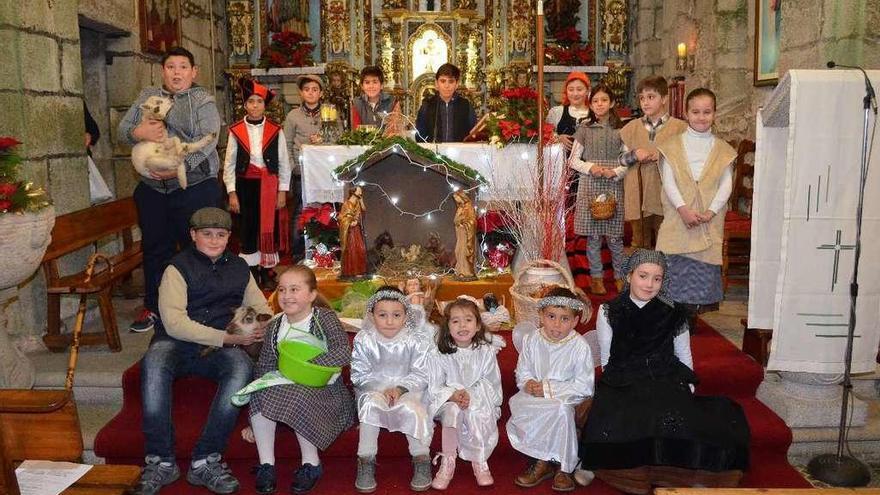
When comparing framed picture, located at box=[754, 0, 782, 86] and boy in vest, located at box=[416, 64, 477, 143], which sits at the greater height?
framed picture, located at box=[754, 0, 782, 86]

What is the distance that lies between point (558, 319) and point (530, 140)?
7.56 feet

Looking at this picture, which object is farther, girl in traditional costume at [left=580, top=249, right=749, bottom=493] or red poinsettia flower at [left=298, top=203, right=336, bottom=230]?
red poinsettia flower at [left=298, top=203, right=336, bottom=230]

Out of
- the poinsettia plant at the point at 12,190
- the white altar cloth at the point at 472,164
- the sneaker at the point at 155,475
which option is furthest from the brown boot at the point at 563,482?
the poinsettia plant at the point at 12,190

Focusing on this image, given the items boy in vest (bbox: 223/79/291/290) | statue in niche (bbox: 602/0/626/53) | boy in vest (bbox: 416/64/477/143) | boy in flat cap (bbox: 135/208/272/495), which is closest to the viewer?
boy in flat cap (bbox: 135/208/272/495)

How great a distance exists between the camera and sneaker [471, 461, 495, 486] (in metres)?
3.80

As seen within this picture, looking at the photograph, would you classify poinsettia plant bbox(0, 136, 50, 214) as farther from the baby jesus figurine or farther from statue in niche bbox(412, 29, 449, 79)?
statue in niche bbox(412, 29, 449, 79)

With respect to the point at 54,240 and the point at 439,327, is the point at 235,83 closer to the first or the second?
the point at 54,240

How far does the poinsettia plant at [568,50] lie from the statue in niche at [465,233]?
254 inches

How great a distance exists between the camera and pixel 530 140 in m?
5.94

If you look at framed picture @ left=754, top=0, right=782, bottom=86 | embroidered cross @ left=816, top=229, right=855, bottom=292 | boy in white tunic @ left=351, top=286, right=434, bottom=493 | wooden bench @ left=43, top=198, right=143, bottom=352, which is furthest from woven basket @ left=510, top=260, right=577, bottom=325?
framed picture @ left=754, top=0, right=782, bottom=86

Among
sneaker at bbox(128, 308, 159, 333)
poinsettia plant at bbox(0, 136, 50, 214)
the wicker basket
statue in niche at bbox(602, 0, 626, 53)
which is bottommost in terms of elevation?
sneaker at bbox(128, 308, 159, 333)

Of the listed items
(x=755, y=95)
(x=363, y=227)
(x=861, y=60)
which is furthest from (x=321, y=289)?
(x=755, y=95)

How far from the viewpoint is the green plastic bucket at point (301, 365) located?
12.3ft

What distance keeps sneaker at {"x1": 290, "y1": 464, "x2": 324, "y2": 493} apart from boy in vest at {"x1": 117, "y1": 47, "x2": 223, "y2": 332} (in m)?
1.68
